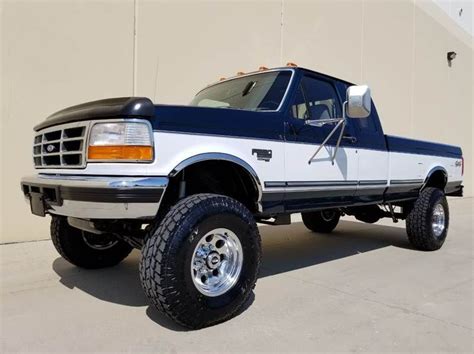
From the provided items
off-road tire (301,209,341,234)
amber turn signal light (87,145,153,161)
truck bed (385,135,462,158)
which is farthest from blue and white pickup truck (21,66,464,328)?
off-road tire (301,209,341,234)

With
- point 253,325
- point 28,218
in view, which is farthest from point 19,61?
point 253,325

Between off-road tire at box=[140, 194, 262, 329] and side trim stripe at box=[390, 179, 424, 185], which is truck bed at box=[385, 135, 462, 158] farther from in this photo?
off-road tire at box=[140, 194, 262, 329]

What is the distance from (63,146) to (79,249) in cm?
147

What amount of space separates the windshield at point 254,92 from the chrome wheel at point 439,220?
3.29 meters

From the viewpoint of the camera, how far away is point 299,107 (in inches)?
151

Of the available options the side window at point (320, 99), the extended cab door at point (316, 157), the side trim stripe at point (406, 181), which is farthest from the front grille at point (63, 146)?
the side trim stripe at point (406, 181)

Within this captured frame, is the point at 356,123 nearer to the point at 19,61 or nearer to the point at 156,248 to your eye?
the point at 156,248

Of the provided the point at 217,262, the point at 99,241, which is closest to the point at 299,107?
the point at 217,262

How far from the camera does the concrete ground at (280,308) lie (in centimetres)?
266

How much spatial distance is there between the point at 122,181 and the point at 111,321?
108 cm

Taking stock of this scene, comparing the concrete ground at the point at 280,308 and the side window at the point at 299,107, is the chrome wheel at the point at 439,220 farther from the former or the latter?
the side window at the point at 299,107

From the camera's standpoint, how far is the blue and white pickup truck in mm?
2660

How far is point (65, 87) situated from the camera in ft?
19.0

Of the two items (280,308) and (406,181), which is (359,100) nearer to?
(280,308)
